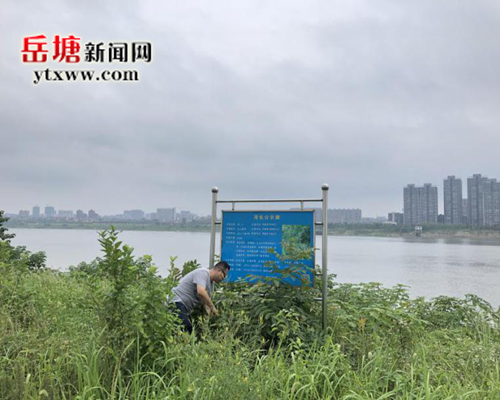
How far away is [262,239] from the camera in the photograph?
561 cm

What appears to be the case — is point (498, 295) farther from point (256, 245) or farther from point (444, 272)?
point (256, 245)

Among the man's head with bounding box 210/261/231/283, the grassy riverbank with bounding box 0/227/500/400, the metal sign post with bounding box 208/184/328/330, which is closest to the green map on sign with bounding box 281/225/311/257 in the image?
the metal sign post with bounding box 208/184/328/330

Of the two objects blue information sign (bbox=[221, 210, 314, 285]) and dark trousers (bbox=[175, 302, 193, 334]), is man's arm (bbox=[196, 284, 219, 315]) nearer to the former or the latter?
dark trousers (bbox=[175, 302, 193, 334])

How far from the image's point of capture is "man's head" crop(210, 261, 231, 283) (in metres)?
5.24

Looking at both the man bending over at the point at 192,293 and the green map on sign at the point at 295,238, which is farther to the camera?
the green map on sign at the point at 295,238

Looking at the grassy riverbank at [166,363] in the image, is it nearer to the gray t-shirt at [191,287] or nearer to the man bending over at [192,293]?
the man bending over at [192,293]

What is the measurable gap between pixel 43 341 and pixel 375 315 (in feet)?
11.7

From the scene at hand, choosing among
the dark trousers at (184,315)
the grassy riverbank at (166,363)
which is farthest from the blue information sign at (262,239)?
the grassy riverbank at (166,363)

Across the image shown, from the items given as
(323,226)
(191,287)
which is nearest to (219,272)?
(191,287)

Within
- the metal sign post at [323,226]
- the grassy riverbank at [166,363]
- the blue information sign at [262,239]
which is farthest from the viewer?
the blue information sign at [262,239]

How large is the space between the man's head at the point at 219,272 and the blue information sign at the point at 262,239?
1.02 ft

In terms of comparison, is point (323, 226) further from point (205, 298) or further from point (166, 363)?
point (166, 363)

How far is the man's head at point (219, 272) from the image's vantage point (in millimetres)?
5242

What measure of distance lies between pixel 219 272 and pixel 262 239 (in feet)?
2.66
